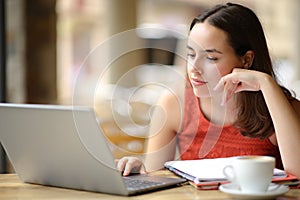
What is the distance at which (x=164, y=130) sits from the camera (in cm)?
195

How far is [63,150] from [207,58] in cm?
57

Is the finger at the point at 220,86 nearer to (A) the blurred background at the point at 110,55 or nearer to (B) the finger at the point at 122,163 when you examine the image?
(A) the blurred background at the point at 110,55

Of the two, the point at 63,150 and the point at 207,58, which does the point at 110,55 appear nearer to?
the point at 207,58

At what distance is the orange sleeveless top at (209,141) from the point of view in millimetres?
1861

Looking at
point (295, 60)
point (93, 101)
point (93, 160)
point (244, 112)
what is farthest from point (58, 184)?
point (295, 60)

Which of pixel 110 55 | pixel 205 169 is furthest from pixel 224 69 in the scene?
pixel 110 55

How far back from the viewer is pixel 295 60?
785 cm

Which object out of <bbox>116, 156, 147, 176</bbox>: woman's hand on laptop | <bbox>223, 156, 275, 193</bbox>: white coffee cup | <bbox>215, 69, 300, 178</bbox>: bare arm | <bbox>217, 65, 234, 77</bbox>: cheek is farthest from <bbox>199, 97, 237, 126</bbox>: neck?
<bbox>223, 156, 275, 193</bbox>: white coffee cup

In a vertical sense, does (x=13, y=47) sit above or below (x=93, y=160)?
above

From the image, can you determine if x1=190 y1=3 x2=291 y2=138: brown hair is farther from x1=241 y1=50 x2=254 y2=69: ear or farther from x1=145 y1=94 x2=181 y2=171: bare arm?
x1=145 y1=94 x2=181 y2=171: bare arm

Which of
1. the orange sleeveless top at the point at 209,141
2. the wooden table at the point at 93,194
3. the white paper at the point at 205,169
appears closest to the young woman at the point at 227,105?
the orange sleeveless top at the point at 209,141

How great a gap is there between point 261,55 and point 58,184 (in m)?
0.77

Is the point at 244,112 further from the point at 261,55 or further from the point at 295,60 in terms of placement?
the point at 295,60

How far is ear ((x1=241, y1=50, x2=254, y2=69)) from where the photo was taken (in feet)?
6.11
